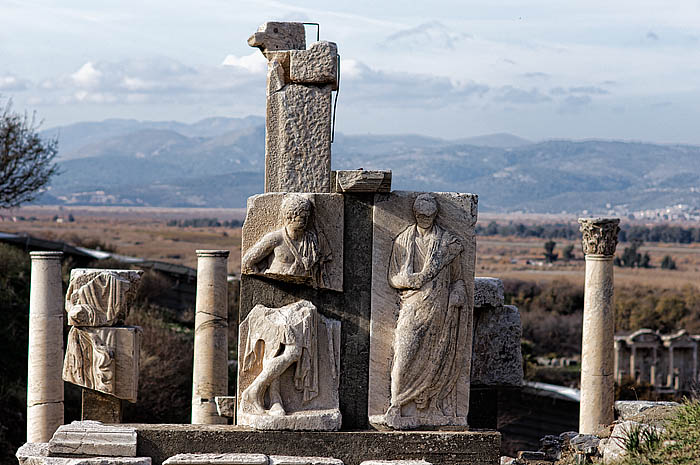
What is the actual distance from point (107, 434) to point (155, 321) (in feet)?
61.7

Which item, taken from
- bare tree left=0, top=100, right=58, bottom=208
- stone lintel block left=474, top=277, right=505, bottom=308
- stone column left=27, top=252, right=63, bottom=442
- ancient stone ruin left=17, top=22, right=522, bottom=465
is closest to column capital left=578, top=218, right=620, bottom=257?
stone lintel block left=474, top=277, right=505, bottom=308

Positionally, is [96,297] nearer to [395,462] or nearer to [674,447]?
[395,462]

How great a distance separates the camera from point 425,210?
9.26 m

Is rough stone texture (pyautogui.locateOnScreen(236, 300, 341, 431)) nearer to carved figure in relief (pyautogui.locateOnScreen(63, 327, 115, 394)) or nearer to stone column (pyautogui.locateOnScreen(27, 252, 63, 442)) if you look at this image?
carved figure in relief (pyautogui.locateOnScreen(63, 327, 115, 394))

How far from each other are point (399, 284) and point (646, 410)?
3880 millimetres

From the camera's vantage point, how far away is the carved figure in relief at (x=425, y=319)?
9250 millimetres

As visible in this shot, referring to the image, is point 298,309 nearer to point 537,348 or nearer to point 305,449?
point 305,449

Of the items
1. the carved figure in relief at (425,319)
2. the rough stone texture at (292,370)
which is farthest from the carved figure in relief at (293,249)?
the carved figure in relief at (425,319)

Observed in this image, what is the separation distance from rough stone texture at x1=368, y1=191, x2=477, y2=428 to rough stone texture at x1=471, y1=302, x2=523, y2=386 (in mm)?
2178

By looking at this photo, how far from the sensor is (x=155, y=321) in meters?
27.4

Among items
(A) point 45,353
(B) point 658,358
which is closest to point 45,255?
(A) point 45,353

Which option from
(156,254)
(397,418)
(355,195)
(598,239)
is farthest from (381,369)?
(156,254)

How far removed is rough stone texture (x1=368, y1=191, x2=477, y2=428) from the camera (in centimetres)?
934

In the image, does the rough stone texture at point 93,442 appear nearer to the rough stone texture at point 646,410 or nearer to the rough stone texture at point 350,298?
the rough stone texture at point 350,298
